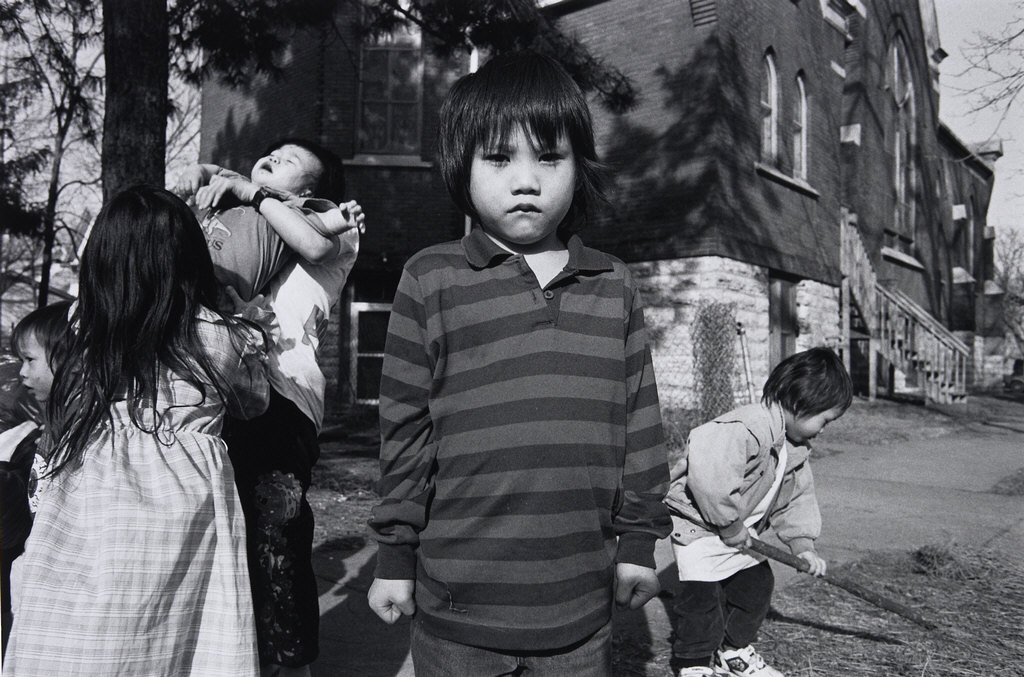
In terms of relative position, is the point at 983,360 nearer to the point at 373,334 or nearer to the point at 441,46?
the point at 373,334

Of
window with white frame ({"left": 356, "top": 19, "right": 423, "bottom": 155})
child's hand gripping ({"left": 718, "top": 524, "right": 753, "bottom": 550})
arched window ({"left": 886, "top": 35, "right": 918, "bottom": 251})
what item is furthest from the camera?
arched window ({"left": 886, "top": 35, "right": 918, "bottom": 251})

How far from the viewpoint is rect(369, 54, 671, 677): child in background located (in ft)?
5.28

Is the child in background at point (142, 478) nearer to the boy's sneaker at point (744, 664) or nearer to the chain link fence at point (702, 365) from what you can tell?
the boy's sneaker at point (744, 664)

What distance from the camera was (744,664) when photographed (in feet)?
9.65

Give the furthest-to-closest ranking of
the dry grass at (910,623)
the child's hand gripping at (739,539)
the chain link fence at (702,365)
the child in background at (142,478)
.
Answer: the chain link fence at (702,365) < the dry grass at (910,623) < the child's hand gripping at (739,539) < the child in background at (142,478)

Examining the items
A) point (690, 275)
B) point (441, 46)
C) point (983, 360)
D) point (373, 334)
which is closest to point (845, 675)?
Answer: point (441, 46)

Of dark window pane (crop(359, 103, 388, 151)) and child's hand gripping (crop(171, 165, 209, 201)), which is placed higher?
dark window pane (crop(359, 103, 388, 151))

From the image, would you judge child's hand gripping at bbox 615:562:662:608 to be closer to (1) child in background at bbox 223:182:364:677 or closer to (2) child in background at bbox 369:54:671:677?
(2) child in background at bbox 369:54:671:677

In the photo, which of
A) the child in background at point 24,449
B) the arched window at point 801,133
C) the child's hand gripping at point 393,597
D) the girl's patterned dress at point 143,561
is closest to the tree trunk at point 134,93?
the child in background at point 24,449

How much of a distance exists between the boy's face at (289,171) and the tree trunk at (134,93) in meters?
2.85

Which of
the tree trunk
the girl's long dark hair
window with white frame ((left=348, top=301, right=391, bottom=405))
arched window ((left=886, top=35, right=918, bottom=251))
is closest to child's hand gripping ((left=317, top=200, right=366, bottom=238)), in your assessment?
the girl's long dark hair

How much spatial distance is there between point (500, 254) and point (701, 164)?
9927 millimetres

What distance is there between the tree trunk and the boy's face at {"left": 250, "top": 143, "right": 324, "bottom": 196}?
2.85 m

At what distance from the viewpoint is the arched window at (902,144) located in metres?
18.3
